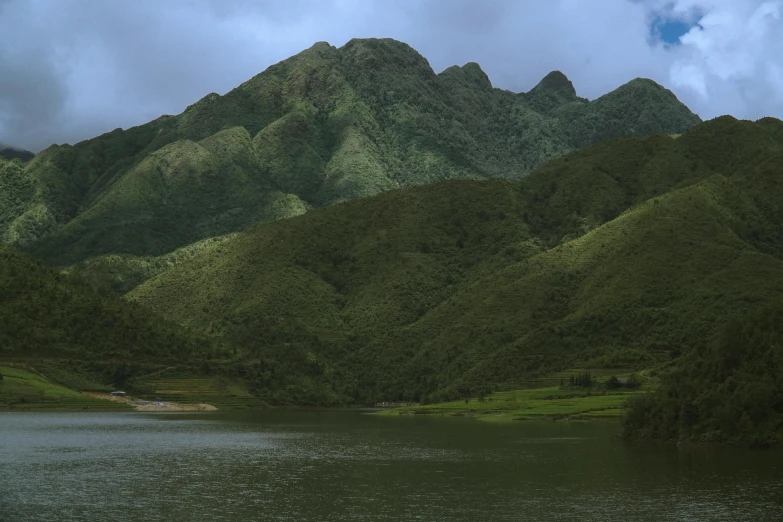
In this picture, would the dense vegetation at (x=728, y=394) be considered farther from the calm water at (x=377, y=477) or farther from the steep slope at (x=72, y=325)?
the steep slope at (x=72, y=325)

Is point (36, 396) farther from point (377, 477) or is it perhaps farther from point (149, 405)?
point (377, 477)

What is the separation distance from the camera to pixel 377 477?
2606 inches

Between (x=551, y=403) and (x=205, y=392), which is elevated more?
(x=205, y=392)

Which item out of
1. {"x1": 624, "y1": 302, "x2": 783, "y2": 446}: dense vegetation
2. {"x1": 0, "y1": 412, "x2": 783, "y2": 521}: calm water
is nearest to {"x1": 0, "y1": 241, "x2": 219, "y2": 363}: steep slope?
{"x1": 0, "y1": 412, "x2": 783, "y2": 521}: calm water

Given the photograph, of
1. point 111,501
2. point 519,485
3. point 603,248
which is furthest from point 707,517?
point 603,248

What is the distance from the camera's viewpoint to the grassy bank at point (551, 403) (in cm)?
12131

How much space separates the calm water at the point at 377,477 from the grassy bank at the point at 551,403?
1618 cm

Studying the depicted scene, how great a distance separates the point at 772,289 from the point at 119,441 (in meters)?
120

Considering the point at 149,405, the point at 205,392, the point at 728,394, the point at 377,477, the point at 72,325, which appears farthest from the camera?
the point at 205,392

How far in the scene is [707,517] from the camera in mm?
49219

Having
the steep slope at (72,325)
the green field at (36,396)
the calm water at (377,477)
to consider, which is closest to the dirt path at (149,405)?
the green field at (36,396)

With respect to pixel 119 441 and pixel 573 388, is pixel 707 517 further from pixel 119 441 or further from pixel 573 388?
pixel 573 388

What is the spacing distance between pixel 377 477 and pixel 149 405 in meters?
103

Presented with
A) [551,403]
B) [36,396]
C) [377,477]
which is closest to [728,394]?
[377,477]
